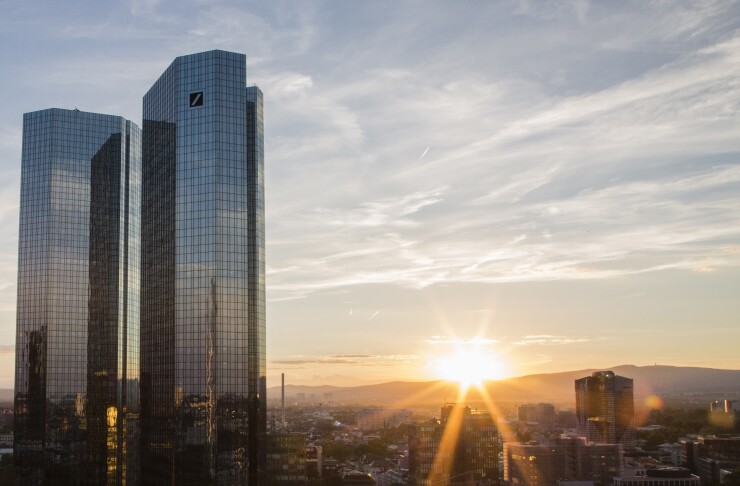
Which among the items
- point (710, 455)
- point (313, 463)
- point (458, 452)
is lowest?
point (710, 455)

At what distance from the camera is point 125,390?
11850cm

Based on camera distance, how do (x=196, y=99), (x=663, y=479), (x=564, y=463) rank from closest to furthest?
1. (x=196, y=99)
2. (x=663, y=479)
3. (x=564, y=463)

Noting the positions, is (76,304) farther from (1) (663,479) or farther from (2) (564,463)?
(1) (663,479)

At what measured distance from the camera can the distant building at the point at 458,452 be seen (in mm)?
135125

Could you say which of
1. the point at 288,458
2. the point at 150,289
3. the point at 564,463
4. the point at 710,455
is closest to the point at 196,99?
the point at 150,289

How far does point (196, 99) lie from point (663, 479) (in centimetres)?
10866

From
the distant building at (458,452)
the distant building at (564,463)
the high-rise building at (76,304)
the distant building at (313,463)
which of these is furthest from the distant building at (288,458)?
the distant building at (564,463)

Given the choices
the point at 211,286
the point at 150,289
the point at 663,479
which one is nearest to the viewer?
the point at 211,286

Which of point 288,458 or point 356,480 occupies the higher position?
point 288,458

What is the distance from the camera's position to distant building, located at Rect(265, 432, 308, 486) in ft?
407

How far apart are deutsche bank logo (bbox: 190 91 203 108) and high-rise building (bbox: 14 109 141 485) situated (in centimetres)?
4135

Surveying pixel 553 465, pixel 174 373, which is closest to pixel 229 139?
pixel 174 373

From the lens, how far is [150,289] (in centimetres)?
9275

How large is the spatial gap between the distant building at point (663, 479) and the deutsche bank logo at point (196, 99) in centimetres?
10424
